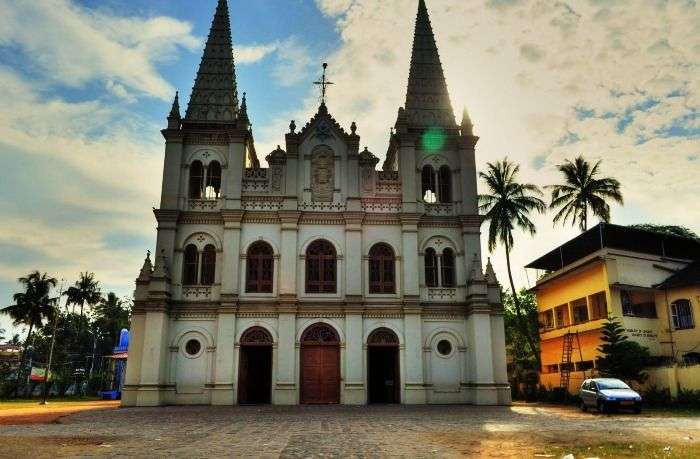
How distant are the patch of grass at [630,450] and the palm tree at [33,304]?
60018 millimetres

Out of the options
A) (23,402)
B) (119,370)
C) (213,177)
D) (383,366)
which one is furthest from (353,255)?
(119,370)

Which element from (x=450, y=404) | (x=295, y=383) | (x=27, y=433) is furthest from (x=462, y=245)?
(x=27, y=433)

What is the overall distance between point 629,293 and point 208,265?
23.2 metres

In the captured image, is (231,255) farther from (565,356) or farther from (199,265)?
(565,356)

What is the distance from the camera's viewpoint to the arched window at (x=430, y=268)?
29938 mm

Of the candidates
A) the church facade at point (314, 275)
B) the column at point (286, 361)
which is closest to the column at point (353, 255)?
the church facade at point (314, 275)

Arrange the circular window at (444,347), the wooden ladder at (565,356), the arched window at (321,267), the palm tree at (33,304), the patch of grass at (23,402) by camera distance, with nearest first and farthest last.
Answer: the circular window at (444,347) → the arched window at (321,267) → the patch of grass at (23,402) → the wooden ladder at (565,356) → the palm tree at (33,304)

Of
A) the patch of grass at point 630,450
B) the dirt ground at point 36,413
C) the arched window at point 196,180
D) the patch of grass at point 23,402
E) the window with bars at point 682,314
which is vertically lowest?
the patch of grass at point 23,402

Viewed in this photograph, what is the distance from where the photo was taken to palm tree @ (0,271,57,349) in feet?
194

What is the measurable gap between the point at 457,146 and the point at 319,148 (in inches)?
304

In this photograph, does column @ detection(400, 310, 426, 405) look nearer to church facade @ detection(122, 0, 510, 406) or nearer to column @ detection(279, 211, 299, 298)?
church facade @ detection(122, 0, 510, 406)

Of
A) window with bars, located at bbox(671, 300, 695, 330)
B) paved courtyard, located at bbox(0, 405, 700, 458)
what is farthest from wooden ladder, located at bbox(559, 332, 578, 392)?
paved courtyard, located at bbox(0, 405, 700, 458)

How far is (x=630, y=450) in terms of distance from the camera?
36.3 feet

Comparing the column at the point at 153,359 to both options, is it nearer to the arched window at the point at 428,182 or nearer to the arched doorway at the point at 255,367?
the arched doorway at the point at 255,367
